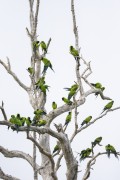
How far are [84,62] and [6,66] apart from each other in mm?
2264

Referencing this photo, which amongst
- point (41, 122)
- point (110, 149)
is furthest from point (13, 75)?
point (110, 149)

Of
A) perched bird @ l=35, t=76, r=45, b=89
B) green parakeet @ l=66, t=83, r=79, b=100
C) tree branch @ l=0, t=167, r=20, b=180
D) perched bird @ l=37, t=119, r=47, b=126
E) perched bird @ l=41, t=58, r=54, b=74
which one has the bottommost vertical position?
tree branch @ l=0, t=167, r=20, b=180

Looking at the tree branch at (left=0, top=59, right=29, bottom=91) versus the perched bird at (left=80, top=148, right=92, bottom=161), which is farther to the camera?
the tree branch at (left=0, top=59, right=29, bottom=91)

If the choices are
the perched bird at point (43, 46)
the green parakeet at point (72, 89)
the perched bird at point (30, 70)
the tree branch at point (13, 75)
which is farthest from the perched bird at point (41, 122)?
the perched bird at point (43, 46)

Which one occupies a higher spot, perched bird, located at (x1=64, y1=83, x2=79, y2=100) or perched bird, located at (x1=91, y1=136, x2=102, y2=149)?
perched bird, located at (x1=64, y1=83, x2=79, y2=100)

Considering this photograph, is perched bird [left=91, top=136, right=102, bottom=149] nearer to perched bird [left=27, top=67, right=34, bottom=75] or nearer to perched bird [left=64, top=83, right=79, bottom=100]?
perched bird [left=64, top=83, right=79, bottom=100]

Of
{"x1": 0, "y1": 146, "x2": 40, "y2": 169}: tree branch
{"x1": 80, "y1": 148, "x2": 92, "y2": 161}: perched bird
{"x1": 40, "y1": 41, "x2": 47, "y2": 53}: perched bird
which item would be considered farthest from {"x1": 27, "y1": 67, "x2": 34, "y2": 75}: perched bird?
{"x1": 80, "y1": 148, "x2": 92, "y2": 161}: perched bird

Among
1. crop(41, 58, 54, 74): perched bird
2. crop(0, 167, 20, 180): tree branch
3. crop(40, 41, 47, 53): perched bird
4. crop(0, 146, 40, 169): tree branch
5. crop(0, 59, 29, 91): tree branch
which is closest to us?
crop(0, 167, 20, 180): tree branch

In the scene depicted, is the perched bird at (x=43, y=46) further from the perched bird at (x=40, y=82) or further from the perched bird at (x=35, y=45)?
the perched bird at (x=40, y=82)

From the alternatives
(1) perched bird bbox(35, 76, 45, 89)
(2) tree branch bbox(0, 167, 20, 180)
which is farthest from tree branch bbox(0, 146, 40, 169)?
(1) perched bird bbox(35, 76, 45, 89)

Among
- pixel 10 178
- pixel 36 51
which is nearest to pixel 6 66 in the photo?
pixel 36 51

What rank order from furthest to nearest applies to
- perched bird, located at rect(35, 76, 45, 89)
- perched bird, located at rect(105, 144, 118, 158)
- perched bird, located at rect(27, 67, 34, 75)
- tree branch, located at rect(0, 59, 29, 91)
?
tree branch, located at rect(0, 59, 29, 91)
perched bird, located at rect(27, 67, 34, 75)
perched bird, located at rect(35, 76, 45, 89)
perched bird, located at rect(105, 144, 118, 158)

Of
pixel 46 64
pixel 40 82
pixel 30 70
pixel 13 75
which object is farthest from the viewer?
pixel 13 75

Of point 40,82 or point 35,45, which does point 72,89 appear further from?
point 35,45
